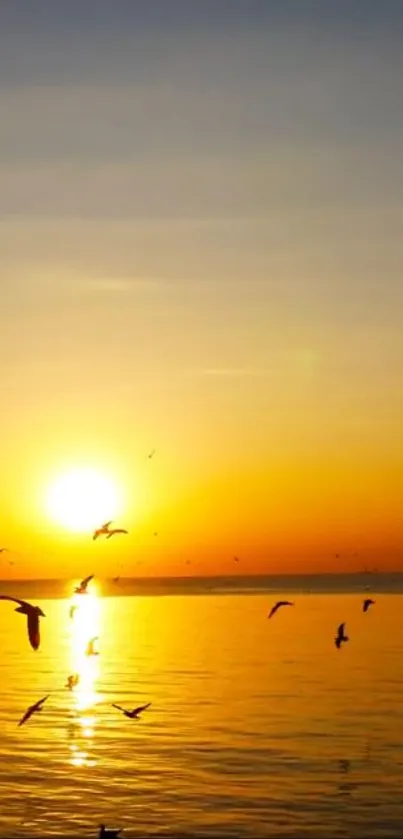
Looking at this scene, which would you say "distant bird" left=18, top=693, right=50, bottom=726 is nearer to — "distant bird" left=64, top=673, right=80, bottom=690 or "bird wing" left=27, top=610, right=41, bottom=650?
"bird wing" left=27, top=610, right=41, bottom=650

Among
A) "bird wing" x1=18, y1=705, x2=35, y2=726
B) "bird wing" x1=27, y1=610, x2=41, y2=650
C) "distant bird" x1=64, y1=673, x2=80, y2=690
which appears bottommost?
"bird wing" x1=27, y1=610, x2=41, y2=650

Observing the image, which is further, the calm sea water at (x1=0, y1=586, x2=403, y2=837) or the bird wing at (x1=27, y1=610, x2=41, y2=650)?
the calm sea water at (x1=0, y1=586, x2=403, y2=837)

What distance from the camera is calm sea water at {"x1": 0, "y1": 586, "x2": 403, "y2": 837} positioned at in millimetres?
30656

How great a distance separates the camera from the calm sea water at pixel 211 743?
1207 inches

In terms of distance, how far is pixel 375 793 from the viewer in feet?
108

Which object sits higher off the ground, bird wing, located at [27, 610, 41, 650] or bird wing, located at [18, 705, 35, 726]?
bird wing, located at [18, 705, 35, 726]

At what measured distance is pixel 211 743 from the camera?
41.2 m

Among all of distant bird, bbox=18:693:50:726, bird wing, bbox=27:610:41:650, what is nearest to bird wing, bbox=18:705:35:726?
distant bird, bbox=18:693:50:726

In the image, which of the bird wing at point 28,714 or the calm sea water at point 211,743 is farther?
the bird wing at point 28,714

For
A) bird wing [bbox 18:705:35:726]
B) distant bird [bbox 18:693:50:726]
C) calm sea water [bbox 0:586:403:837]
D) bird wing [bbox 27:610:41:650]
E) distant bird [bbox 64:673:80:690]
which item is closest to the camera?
bird wing [bbox 27:610:41:650]

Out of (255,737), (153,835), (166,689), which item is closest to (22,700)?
(166,689)

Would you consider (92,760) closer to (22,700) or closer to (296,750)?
(296,750)

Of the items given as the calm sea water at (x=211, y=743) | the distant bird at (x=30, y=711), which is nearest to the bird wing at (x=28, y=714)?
the distant bird at (x=30, y=711)

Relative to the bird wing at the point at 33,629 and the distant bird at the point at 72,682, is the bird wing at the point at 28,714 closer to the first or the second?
the bird wing at the point at 33,629
